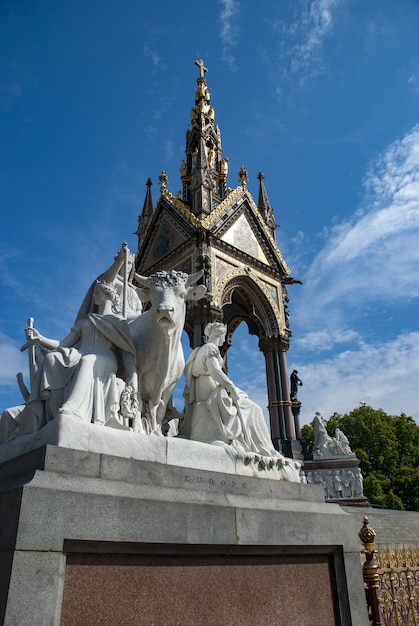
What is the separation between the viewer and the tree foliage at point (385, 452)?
31.5 m

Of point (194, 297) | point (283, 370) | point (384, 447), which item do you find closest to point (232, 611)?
point (194, 297)

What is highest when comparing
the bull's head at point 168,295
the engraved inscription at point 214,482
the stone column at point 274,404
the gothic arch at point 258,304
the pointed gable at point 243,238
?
the pointed gable at point 243,238

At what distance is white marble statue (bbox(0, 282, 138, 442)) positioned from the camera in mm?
3723

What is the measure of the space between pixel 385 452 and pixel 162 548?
113 ft

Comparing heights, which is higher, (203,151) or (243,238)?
(203,151)

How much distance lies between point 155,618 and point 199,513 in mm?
656

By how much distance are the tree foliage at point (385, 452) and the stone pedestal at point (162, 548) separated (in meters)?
29.4

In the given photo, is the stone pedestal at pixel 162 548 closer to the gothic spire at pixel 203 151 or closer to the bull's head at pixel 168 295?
the bull's head at pixel 168 295

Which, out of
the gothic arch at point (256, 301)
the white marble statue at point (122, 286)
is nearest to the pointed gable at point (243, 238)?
the gothic arch at point (256, 301)

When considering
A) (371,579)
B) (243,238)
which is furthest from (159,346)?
(243,238)

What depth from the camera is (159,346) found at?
14.1 ft

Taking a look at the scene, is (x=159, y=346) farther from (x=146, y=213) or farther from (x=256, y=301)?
(x=146, y=213)

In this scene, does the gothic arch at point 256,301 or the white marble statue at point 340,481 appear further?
the gothic arch at point 256,301

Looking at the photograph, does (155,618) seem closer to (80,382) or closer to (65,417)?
(65,417)
